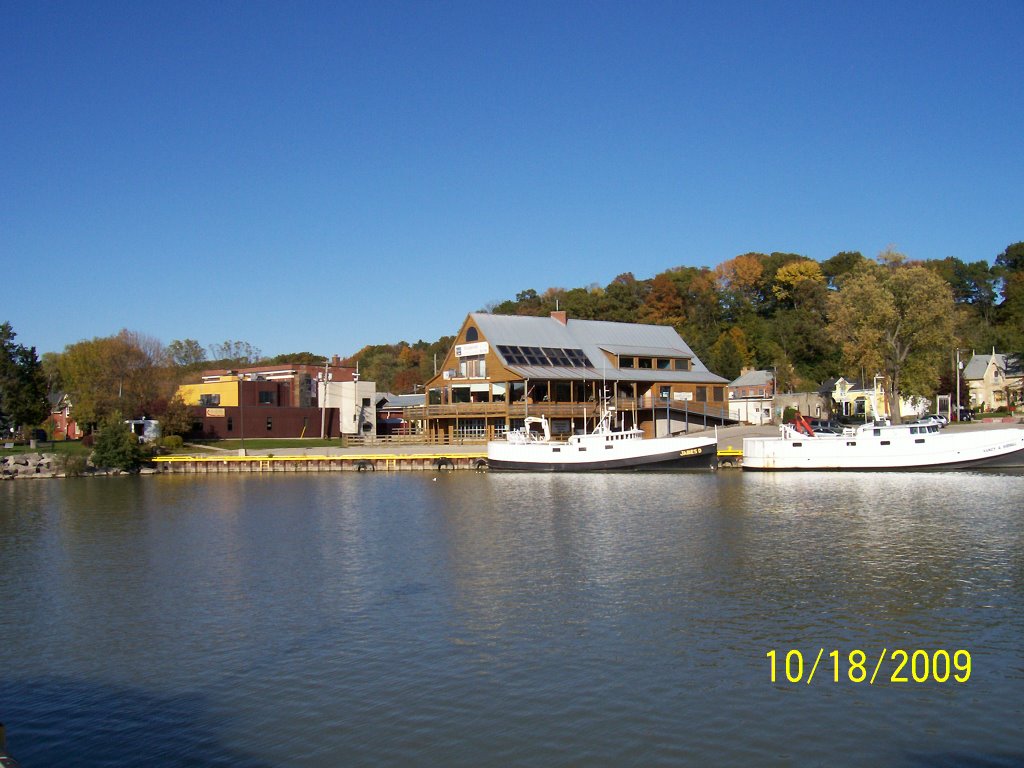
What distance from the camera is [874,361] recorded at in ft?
217

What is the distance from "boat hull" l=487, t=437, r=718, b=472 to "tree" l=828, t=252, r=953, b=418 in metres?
19.3

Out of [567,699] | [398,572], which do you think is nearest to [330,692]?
[567,699]

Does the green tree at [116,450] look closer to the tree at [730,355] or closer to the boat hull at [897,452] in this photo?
the boat hull at [897,452]

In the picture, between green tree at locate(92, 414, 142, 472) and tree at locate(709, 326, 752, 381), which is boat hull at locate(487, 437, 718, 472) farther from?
tree at locate(709, 326, 752, 381)

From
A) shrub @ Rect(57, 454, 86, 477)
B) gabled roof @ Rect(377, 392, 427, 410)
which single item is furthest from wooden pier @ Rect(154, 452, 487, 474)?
gabled roof @ Rect(377, 392, 427, 410)

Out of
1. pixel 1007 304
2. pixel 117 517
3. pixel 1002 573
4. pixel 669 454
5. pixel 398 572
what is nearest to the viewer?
pixel 1002 573

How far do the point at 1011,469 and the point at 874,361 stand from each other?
17282mm

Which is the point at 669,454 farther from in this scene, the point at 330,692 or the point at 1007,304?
the point at 1007,304

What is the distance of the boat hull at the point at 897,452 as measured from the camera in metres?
A: 50.1

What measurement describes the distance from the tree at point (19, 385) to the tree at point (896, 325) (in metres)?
66.2

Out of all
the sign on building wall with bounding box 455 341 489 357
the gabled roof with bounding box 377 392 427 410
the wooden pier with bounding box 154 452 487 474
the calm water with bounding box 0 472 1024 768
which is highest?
the sign on building wall with bounding box 455 341 489 357

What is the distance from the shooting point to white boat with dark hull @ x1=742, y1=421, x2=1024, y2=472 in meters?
50.1

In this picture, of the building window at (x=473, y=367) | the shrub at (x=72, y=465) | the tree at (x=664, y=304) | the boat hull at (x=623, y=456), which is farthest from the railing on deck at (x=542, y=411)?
the tree at (x=664, y=304)

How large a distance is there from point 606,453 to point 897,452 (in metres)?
16.6
